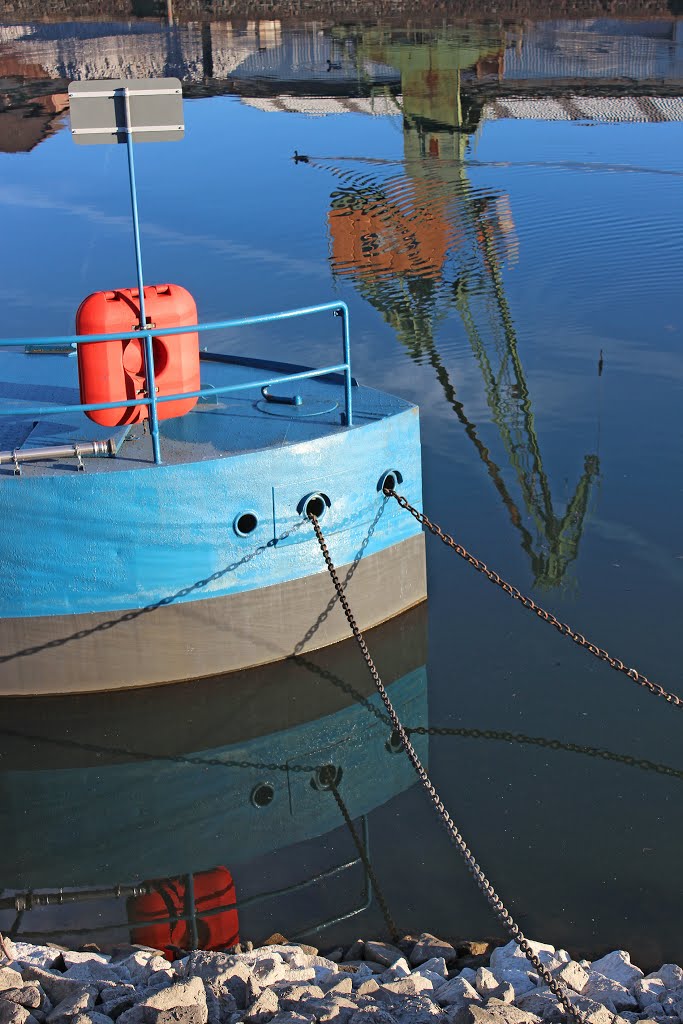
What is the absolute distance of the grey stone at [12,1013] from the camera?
18.7 ft

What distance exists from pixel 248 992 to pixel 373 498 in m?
3.98

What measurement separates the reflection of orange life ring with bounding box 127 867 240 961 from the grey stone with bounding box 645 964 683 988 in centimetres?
221

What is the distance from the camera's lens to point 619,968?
6465 mm

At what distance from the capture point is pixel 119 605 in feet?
28.2

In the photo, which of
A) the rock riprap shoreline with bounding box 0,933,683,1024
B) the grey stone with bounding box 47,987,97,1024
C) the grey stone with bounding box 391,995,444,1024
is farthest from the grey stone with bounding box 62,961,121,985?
the grey stone with bounding box 391,995,444,1024

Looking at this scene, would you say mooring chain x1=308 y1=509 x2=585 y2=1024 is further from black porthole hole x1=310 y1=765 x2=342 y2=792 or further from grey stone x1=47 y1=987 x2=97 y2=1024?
grey stone x1=47 y1=987 x2=97 y2=1024

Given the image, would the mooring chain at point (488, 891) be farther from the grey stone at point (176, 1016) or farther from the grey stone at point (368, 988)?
the grey stone at point (176, 1016)

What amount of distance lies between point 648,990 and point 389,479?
4.11m

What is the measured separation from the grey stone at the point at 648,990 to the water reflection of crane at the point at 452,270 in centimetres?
433

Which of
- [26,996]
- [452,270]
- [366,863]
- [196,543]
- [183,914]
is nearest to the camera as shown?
[26,996]

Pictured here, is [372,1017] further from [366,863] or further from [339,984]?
[366,863]

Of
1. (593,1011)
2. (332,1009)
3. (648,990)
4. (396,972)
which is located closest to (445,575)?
(396,972)

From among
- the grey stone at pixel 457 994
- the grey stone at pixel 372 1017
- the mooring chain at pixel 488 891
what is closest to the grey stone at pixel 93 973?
the grey stone at pixel 372 1017

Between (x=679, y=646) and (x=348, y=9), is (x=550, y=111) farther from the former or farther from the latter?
(x=679, y=646)
